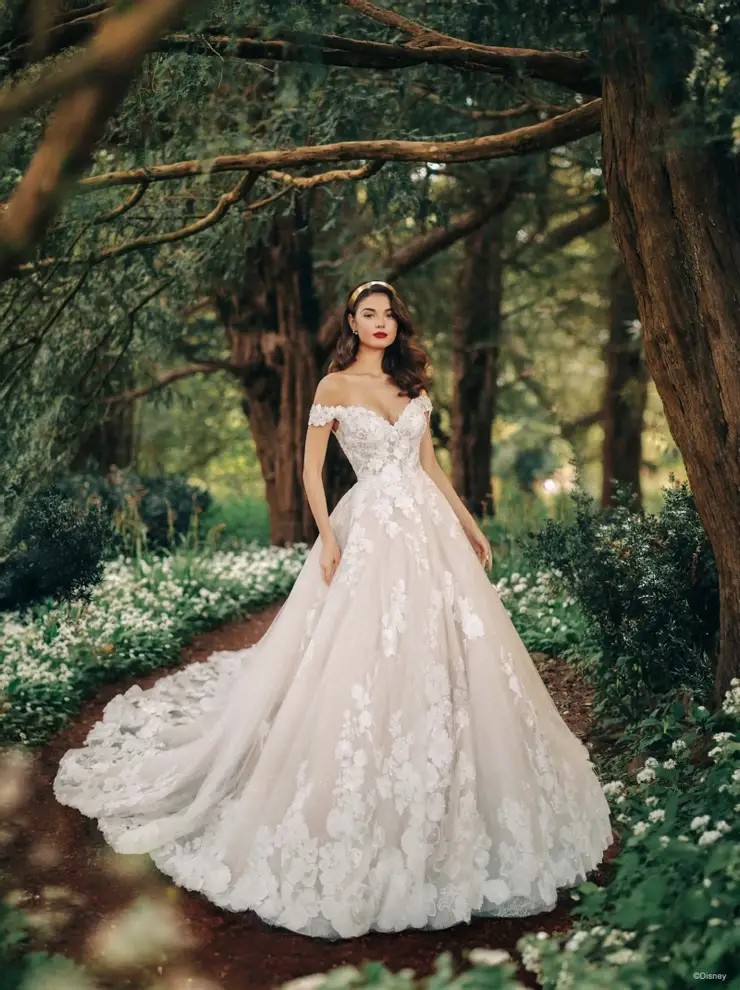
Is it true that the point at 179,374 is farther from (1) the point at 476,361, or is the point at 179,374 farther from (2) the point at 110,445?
(1) the point at 476,361

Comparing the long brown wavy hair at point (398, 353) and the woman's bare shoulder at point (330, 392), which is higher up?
the long brown wavy hair at point (398, 353)

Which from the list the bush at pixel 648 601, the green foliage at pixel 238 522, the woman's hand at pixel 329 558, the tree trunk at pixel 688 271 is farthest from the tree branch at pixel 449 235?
the woman's hand at pixel 329 558

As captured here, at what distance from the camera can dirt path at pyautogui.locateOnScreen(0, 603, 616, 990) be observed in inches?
143

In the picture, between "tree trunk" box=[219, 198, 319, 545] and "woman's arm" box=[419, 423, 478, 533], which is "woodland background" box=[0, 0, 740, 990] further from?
"woman's arm" box=[419, 423, 478, 533]

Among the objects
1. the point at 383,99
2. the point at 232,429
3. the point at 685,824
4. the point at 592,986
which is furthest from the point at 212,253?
the point at 232,429

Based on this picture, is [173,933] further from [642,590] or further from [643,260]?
[643,260]

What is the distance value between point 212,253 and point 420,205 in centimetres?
185

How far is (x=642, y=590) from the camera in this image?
18.9ft

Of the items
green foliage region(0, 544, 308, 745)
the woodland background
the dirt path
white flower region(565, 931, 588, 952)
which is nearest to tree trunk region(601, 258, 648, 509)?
the woodland background

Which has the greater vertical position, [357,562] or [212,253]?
[212,253]

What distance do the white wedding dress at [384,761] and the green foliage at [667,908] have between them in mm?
365

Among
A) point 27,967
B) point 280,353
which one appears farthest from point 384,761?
point 280,353

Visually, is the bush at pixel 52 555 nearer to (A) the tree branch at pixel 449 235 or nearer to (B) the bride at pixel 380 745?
(B) the bride at pixel 380 745

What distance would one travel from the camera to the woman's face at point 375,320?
4.96 m
